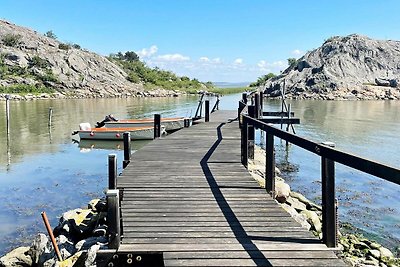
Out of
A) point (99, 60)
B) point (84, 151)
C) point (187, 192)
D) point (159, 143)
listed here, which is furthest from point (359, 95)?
point (187, 192)

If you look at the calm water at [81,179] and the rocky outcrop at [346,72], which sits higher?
the rocky outcrop at [346,72]

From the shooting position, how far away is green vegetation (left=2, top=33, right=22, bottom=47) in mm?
91812

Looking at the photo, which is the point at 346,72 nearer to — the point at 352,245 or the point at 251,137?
the point at 251,137

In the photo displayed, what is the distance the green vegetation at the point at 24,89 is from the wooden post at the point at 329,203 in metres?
70.3

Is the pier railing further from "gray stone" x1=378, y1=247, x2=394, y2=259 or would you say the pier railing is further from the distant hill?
the distant hill

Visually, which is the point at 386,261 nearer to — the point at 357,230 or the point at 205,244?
the point at 357,230

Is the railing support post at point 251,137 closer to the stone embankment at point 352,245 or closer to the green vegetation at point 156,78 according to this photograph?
the stone embankment at point 352,245

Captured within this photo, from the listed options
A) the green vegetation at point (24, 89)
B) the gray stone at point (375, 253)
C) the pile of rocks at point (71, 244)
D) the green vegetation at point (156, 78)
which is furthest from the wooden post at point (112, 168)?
the green vegetation at point (156, 78)

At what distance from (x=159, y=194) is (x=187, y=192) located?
43 centimetres

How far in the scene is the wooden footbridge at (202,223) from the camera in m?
4.09

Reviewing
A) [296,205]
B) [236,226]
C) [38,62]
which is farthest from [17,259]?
[38,62]

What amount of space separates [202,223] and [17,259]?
161 inches

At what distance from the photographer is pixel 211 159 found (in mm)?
9188

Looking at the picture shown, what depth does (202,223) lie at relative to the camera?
5000mm
